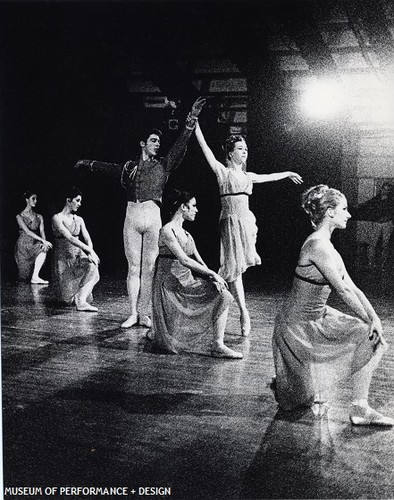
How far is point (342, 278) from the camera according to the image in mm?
2498

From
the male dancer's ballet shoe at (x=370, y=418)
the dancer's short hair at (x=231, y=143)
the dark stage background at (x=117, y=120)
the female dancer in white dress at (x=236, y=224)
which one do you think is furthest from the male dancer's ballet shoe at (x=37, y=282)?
the male dancer's ballet shoe at (x=370, y=418)

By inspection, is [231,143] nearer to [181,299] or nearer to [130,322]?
[181,299]

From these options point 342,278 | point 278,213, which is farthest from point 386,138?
point 342,278

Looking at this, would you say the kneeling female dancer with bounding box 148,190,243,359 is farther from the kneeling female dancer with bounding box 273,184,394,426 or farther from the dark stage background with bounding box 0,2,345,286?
the dark stage background with bounding box 0,2,345,286

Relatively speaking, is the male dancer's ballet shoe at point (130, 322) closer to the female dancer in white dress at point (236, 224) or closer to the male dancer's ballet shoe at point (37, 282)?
the female dancer in white dress at point (236, 224)

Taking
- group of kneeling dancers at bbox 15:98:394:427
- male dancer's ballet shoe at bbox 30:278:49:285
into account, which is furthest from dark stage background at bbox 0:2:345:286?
group of kneeling dancers at bbox 15:98:394:427

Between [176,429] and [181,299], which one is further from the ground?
[181,299]

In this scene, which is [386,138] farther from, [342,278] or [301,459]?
[301,459]

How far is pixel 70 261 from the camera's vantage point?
5.34m

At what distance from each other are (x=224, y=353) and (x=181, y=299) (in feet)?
1.40

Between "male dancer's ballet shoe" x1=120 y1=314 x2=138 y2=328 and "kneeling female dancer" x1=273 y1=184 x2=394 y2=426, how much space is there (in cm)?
194

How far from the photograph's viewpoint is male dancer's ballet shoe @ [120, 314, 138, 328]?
4.30m

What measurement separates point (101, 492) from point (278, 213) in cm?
767

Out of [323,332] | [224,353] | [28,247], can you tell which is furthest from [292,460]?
[28,247]
